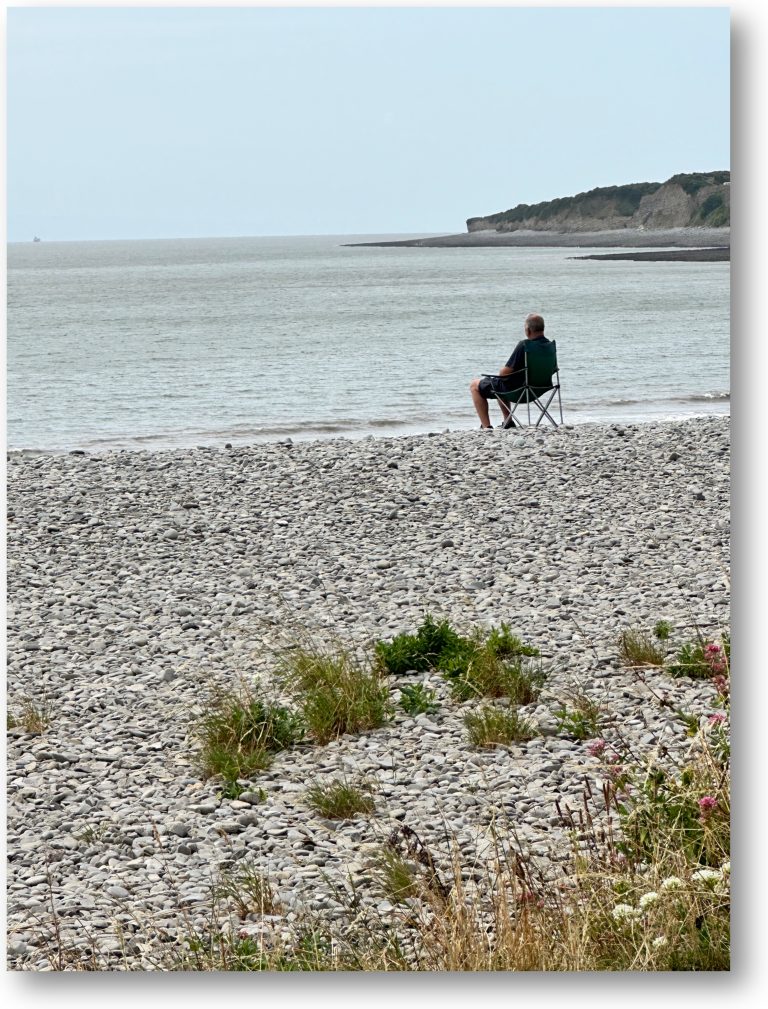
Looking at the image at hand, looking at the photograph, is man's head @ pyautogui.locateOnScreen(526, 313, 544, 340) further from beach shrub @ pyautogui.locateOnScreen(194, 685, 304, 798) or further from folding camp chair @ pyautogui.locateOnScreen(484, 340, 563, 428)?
beach shrub @ pyautogui.locateOnScreen(194, 685, 304, 798)

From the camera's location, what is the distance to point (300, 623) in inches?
247

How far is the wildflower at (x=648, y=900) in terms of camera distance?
3.02 metres

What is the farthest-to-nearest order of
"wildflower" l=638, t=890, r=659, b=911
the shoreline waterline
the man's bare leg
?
A: the shoreline waterline → the man's bare leg → "wildflower" l=638, t=890, r=659, b=911

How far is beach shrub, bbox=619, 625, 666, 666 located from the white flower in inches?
79.6

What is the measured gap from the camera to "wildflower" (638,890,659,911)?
3015mm

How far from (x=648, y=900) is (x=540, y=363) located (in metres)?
9.00

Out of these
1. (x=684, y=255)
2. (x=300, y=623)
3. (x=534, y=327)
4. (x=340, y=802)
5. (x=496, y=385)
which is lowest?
(x=340, y=802)

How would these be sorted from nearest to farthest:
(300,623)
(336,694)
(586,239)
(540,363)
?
(336,694)
(300,623)
(540,363)
(586,239)

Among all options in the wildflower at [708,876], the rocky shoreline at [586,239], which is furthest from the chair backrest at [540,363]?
the wildflower at [708,876]

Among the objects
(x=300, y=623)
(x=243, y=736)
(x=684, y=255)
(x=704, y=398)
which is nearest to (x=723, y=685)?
(x=243, y=736)

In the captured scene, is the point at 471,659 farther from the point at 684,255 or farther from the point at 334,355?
the point at 684,255

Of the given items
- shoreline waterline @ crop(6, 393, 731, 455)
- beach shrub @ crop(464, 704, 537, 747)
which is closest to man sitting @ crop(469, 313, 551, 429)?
shoreline waterline @ crop(6, 393, 731, 455)

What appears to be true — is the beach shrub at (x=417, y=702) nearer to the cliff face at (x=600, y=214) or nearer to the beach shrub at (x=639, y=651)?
the beach shrub at (x=639, y=651)

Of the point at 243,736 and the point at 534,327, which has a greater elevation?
the point at 534,327
